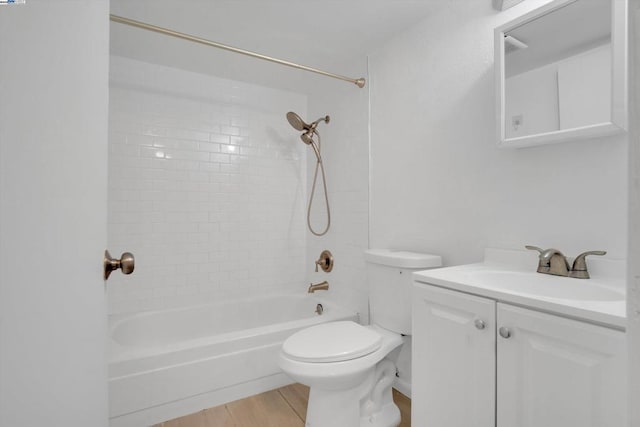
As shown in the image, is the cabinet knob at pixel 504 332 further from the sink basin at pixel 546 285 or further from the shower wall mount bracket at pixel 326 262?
the shower wall mount bracket at pixel 326 262

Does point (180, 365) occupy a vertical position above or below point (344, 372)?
below

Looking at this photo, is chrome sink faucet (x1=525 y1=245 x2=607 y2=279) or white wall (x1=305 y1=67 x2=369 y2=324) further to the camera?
white wall (x1=305 y1=67 x2=369 y2=324)

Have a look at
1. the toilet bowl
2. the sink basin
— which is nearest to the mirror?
the sink basin

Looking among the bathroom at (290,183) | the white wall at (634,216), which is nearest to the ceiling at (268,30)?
the bathroom at (290,183)

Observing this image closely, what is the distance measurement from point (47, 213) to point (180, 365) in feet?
5.36

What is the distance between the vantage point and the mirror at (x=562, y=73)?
1088mm

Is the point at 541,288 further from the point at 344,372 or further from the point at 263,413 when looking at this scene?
the point at 263,413

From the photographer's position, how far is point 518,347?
95cm

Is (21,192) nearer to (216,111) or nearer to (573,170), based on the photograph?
(573,170)

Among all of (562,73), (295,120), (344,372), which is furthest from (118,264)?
(295,120)

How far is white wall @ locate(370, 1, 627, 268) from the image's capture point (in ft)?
3.93

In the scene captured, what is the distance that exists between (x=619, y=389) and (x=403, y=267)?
957mm

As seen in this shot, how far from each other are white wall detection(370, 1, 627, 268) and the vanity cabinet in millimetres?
507

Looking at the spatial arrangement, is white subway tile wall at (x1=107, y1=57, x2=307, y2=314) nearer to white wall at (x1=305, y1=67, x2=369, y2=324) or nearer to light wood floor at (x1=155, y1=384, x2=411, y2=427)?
white wall at (x1=305, y1=67, x2=369, y2=324)
